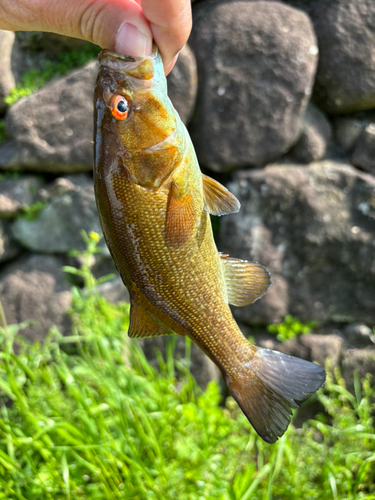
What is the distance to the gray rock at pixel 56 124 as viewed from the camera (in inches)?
82.1

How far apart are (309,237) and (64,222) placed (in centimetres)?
137

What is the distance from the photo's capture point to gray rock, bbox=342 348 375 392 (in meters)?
2.18

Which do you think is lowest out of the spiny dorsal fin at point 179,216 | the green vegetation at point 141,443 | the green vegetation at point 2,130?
the green vegetation at point 141,443

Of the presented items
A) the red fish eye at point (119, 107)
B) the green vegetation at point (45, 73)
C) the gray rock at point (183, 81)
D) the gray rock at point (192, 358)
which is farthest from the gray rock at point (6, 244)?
the red fish eye at point (119, 107)

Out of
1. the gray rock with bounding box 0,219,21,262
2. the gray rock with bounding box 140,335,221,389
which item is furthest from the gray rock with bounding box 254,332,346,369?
the gray rock with bounding box 0,219,21,262

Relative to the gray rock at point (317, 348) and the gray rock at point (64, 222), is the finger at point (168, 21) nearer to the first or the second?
the gray rock at point (64, 222)

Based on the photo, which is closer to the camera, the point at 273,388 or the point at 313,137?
the point at 273,388

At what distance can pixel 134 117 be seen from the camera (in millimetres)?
953

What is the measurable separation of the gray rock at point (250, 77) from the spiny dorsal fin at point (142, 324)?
1279mm

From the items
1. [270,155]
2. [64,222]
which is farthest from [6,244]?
[270,155]

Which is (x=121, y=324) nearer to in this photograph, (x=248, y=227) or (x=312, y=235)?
(x=248, y=227)

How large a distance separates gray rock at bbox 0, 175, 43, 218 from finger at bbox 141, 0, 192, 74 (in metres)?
1.51

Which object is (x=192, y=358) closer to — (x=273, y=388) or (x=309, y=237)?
(x=309, y=237)

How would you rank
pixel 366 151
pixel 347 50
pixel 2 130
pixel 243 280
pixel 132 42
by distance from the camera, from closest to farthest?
pixel 132 42, pixel 243 280, pixel 347 50, pixel 366 151, pixel 2 130
